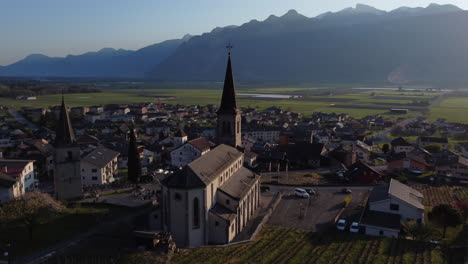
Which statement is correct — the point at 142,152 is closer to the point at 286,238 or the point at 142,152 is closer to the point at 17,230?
the point at 17,230

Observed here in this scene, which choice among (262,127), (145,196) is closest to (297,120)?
(262,127)

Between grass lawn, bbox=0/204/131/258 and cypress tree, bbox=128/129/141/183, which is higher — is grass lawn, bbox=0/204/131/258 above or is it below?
below

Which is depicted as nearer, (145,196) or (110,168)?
(145,196)

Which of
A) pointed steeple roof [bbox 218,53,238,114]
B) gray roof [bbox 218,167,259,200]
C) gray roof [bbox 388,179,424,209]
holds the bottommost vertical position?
gray roof [bbox 388,179,424,209]

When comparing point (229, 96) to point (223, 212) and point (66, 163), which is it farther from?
point (66, 163)

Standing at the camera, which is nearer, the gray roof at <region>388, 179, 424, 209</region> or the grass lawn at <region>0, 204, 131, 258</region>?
the grass lawn at <region>0, 204, 131, 258</region>

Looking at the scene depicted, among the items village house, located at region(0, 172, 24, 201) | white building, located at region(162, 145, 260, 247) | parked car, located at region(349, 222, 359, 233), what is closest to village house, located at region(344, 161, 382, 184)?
parked car, located at region(349, 222, 359, 233)

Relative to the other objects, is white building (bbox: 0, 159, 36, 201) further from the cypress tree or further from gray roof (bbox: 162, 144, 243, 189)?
gray roof (bbox: 162, 144, 243, 189)
